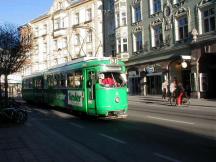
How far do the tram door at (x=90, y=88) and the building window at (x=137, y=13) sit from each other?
25887mm

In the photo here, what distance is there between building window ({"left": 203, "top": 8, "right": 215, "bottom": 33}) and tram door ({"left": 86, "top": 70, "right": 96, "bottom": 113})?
1716 cm

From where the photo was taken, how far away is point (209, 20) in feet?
103

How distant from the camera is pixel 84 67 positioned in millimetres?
17719

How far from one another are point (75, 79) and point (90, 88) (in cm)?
236

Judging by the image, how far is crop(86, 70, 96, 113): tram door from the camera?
16766 mm

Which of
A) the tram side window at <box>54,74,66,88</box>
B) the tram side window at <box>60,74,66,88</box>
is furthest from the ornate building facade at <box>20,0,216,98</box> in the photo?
the tram side window at <box>60,74,66,88</box>

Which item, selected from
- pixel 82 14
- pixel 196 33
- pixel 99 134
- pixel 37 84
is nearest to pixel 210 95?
pixel 196 33

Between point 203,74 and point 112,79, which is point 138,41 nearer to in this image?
point 203,74

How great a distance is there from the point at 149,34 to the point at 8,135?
96.4 ft

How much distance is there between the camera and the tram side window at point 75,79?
18.4 meters

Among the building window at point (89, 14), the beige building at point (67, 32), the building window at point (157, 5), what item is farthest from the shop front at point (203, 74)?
the building window at point (89, 14)

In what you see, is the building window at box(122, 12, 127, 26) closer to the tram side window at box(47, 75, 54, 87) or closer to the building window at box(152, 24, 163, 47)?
the building window at box(152, 24, 163, 47)

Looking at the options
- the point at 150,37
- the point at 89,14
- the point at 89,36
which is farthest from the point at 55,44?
the point at 150,37

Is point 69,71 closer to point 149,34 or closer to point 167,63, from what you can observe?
point 167,63
